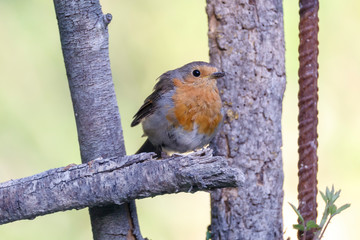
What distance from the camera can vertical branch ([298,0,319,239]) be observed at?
3010 millimetres

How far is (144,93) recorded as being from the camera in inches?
204

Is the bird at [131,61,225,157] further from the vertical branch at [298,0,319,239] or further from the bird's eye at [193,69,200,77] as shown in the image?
the vertical branch at [298,0,319,239]

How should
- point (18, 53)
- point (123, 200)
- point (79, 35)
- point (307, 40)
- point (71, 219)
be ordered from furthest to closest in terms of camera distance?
point (18, 53), point (71, 219), point (307, 40), point (79, 35), point (123, 200)

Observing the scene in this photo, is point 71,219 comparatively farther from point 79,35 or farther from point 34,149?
point 79,35

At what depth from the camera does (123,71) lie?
516 centimetres

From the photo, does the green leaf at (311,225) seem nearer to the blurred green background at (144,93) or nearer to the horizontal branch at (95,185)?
the horizontal branch at (95,185)

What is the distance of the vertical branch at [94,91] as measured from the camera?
265 centimetres

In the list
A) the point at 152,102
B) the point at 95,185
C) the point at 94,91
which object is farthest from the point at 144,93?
the point at 95,185

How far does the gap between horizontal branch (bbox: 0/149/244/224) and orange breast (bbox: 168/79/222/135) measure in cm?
102

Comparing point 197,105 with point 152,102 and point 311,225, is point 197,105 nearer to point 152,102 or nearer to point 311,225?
point 152,102

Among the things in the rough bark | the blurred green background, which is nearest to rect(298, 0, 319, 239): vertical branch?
the rough bark

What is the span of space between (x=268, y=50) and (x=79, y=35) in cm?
88

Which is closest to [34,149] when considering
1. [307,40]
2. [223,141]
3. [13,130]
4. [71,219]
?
[13,130]

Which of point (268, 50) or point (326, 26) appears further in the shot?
point (326, 26)
